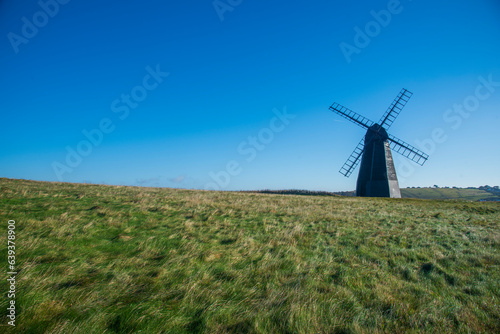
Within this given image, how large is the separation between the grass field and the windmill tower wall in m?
26.7

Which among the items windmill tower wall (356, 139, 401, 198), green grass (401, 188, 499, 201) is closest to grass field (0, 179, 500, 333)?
windmill tower wall (356, 139, 401, 198)

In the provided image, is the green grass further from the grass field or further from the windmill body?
the grass field

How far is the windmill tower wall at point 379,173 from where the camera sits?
33188 mm

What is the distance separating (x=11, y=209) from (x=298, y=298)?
454 inches

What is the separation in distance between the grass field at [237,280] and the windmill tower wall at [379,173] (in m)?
26.7

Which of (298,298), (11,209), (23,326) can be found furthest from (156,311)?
(11,209)

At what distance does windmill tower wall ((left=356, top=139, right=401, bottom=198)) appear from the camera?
3319 centimetres

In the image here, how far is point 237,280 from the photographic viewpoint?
452 cm

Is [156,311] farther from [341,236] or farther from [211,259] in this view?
[341,236]

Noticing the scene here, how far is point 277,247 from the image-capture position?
6906 millimetres

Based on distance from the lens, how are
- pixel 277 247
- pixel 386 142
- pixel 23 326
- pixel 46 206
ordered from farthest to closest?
pixel 386 142 → pixel 46 206 → pixel 277 247 → pixel 23 326

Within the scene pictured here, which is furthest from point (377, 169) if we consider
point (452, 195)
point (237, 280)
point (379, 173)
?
point (452, 195)

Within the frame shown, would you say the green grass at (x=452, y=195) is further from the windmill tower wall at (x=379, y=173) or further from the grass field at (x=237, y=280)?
the grass field at (x=237, y=280)

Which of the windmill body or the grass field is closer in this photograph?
the grass field
